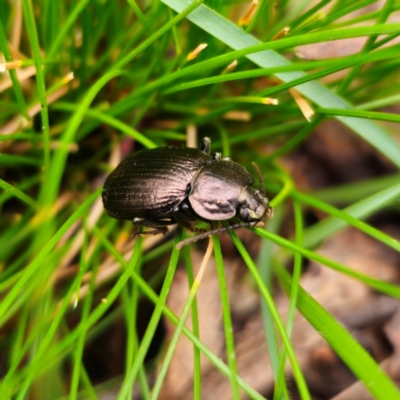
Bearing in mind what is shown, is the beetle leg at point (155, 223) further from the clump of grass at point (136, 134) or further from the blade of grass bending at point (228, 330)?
the blade of grass bending at point (228, 330)

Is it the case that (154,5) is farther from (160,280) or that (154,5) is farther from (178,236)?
(160,280)

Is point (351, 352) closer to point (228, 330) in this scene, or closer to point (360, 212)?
point (228, 330)

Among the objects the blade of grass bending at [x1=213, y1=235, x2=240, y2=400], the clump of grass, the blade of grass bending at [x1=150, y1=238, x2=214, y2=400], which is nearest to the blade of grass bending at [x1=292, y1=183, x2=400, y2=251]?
the clump of grass

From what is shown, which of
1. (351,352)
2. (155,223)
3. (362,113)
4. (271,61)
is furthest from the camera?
(155,223)

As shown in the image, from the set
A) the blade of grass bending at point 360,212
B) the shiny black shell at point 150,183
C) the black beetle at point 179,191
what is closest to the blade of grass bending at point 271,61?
the blade of grass bending at point 360,212

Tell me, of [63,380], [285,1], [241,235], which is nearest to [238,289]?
[241,235]

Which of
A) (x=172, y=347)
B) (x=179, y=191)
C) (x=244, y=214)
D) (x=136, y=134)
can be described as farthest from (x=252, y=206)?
(x=172, y=347)
